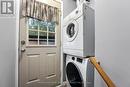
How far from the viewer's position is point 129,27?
1016mm

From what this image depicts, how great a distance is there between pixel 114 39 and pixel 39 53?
1933 mm

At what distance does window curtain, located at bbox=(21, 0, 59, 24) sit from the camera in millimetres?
2533

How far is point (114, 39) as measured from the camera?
1140mm

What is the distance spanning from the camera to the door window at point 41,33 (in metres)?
2.70

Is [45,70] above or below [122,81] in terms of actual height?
below

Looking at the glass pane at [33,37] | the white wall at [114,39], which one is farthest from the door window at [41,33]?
the white wall at [114,39]

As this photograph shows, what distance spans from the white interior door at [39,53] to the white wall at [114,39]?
61.2 inches

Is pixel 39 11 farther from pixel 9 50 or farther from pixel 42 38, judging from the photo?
pixel 9 50

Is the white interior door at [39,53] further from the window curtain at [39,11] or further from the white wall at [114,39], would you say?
the white wall at [114,39]

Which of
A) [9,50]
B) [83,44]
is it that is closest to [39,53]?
[9,50]

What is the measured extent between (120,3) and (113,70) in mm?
508

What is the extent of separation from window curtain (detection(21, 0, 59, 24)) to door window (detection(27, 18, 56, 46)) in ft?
0.31

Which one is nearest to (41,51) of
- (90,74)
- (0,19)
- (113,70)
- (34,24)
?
(34,24)

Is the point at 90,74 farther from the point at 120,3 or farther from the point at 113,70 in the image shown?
the point at 120,3
